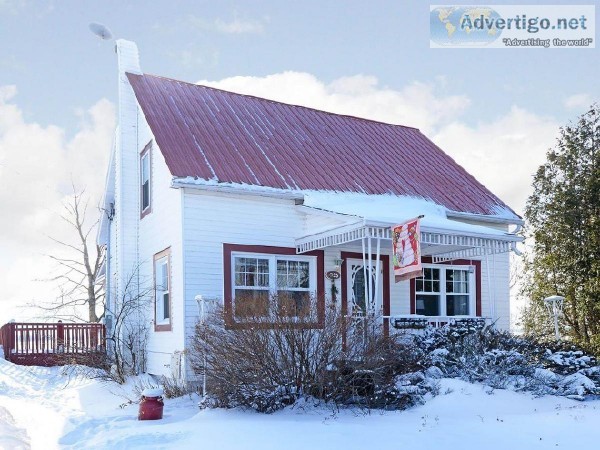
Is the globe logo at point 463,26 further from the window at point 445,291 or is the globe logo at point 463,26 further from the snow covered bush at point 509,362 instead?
the snow covered bush at point 509,362

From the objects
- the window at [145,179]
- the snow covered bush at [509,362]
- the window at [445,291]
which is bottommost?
the snow covered bush at [509,362]

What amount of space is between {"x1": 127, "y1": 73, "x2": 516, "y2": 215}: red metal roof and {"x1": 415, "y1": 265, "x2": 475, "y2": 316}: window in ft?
5.31

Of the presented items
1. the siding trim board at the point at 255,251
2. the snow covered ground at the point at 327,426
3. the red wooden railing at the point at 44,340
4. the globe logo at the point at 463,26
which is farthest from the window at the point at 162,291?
the globe logo at the point at 463,26

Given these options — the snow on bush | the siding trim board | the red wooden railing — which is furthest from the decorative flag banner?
the red wooden railing

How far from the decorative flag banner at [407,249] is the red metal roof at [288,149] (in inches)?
122

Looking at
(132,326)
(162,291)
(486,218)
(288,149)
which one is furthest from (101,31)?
(486,218)

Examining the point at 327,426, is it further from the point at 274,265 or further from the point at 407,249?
the point at 274,265

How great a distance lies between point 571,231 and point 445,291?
16.2 ft

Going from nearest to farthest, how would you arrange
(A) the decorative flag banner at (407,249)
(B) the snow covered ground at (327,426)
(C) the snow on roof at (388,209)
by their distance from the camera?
(B) the snow covered ground at (327,426)
(A) the decorative flag banner at (407,249)
(C) the snow on roof at (388,209)

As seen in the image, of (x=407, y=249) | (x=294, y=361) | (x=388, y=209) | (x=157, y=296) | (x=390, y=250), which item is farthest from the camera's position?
(x=390, y=250)

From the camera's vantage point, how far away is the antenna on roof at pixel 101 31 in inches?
627

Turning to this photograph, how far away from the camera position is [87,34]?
53.8 feet

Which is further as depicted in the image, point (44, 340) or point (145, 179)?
point (44, 340)

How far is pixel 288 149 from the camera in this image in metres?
16.1
